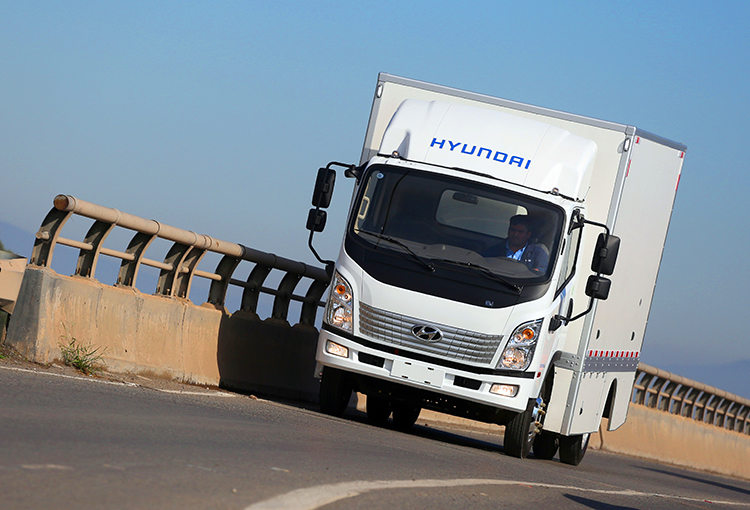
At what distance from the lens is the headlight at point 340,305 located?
11.5 m

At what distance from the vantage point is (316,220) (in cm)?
1226

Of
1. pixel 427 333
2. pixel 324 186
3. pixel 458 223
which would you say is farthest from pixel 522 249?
pixel 324 186

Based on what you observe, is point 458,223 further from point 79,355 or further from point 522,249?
point 79,355

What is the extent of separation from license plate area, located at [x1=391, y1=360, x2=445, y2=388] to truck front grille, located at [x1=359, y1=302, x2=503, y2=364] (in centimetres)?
17

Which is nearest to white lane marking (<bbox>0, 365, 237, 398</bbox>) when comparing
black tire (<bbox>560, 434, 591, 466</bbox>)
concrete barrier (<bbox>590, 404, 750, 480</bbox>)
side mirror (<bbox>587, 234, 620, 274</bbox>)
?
side mirror (<bbox>587, 234, 620, 274</bbox>)

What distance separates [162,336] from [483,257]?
136 inches

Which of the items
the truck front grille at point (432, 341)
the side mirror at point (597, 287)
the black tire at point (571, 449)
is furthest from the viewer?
the black tire at point (571, 449)

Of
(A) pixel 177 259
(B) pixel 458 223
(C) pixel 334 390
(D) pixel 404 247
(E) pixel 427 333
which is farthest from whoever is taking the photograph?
(A) pixel 177 259

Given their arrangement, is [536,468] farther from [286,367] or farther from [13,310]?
[13,310]

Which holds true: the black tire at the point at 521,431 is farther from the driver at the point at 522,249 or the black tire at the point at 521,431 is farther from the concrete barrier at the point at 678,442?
the concrete barrier at the point at 678,442

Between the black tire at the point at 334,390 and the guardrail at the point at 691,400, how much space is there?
10.8 metres

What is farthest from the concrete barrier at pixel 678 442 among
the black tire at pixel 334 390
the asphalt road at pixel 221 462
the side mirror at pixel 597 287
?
the asphalt road at pixel 221 462

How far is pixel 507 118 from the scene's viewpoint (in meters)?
12.8

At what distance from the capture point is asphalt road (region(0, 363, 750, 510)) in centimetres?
557
